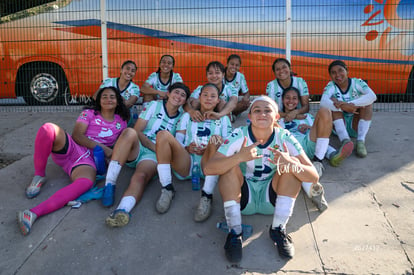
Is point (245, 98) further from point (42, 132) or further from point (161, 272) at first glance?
point (161, 272)

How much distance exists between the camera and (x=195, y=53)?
6.20m

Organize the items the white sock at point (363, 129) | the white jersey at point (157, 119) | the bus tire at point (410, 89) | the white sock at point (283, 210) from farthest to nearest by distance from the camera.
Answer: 1. the bus tire at point (410, 89)
2. the white sock at point (363, 129)
3. the white jersey at point (157, 119)
4. the white sock at point (283, 210)

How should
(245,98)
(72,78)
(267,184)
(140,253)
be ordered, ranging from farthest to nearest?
(72,78)
(245,98)
(267,184)
(140,253)

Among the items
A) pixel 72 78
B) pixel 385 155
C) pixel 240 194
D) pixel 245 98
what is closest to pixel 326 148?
pixel 385 155

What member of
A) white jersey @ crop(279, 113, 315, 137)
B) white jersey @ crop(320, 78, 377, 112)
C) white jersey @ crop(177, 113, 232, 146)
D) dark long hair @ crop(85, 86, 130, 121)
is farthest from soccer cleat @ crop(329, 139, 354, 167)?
dark long hair @ crop(85, 86, 130, 121)

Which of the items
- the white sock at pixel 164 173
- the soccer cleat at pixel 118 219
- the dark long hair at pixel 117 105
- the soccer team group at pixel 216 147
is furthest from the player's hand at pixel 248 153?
the dark long hair at pixel 117 105

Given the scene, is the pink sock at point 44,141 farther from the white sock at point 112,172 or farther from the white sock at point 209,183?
the white sock at point 209,183

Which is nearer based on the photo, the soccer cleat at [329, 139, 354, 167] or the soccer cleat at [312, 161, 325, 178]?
the soccer cleat at [312, 161, 325, 178]

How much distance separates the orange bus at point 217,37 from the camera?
5.71 m

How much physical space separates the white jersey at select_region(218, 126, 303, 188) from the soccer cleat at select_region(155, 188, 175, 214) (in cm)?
70

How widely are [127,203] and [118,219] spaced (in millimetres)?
192

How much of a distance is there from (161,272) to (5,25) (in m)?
5.82

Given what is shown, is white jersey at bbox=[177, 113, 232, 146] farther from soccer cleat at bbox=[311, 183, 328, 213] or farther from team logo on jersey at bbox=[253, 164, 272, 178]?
soccer cleat at bbox=[311, 183, 328, 213]

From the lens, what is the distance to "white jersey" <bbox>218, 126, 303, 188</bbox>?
257 centimetres
